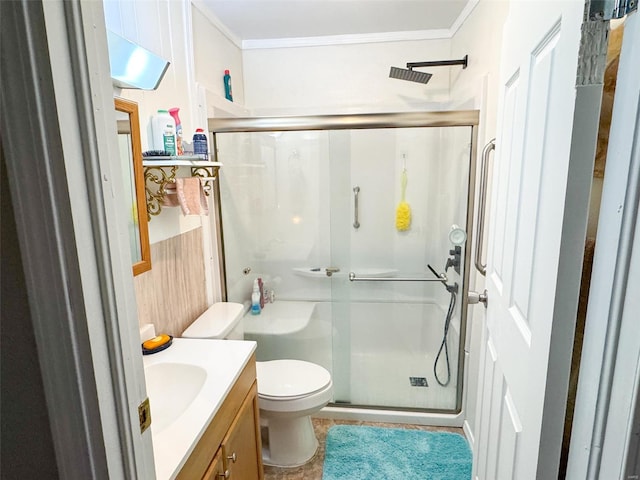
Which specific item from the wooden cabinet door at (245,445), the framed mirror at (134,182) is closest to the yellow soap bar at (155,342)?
the framed mirror at (134,182)

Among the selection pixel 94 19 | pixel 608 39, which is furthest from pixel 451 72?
pixel 94 19

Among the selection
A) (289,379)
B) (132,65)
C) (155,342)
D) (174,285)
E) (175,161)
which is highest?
(132,65)

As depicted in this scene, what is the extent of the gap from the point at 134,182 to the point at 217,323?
814 mm

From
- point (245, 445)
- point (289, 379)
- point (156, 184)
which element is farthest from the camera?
point (289, 379)

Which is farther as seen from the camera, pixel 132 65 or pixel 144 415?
pixel 132 65

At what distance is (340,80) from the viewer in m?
2.58

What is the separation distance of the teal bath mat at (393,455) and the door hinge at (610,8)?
199 centimetres

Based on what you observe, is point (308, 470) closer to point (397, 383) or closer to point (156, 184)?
point (397, 383)

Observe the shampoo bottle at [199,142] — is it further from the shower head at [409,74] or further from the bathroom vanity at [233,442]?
the shower head at [409,74]

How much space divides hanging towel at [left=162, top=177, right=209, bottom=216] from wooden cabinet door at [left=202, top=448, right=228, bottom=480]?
0.98 meters

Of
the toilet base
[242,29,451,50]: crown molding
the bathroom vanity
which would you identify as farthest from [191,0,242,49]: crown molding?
the toilet base

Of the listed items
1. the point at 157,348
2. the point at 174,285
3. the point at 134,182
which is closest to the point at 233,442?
the point at 157,348

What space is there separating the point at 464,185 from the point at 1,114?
2.07 metres

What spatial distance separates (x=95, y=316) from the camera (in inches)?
21.5
